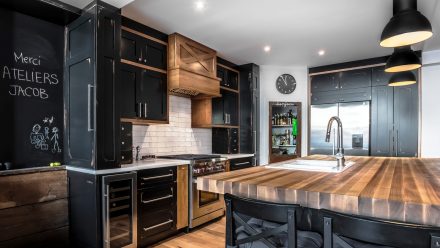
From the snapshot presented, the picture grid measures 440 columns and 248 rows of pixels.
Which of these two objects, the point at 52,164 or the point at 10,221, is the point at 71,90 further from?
the point at 10,221

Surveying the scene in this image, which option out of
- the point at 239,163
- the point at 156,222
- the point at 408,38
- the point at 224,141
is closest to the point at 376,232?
the point at 408,38

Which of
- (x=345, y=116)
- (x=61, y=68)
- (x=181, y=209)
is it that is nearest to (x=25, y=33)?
(x=61, y=68)

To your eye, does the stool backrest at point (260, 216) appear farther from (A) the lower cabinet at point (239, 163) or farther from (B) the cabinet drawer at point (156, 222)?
(A) the lower cabinet at point (239, 163)

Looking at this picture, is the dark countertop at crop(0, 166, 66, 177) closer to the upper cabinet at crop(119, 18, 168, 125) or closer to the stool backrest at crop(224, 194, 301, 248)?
the upper cabinet at crop(119, 18, 168, 125)

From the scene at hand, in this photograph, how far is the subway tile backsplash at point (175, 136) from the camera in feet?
11.6

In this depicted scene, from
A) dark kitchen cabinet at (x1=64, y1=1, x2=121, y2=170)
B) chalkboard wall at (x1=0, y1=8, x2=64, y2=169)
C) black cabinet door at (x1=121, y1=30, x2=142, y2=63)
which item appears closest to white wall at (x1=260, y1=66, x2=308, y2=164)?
black cabinet door at (x1=121, y1=30, x2=142, y2=63)

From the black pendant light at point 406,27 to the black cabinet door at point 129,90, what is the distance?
102 inches

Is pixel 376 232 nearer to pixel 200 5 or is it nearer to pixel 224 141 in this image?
pixel 200 5

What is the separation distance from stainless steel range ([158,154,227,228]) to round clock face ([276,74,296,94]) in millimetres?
2310

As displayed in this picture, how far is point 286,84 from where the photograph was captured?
5.43 meters

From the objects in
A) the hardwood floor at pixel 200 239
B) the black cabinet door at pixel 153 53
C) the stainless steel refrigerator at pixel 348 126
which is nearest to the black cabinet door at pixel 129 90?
the black cabinet door at pixel 153 53

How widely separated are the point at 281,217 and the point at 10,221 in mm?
2597

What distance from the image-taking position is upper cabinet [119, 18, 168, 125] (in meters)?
3.01

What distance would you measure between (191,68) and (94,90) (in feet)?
4.91
